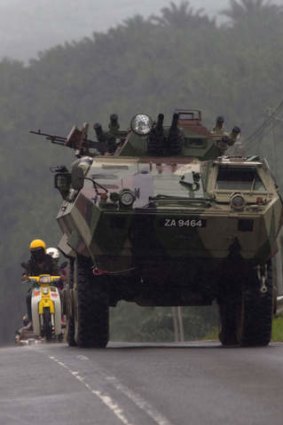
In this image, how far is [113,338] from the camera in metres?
79.2

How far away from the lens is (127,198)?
744 inches

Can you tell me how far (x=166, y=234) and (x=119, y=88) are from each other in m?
125

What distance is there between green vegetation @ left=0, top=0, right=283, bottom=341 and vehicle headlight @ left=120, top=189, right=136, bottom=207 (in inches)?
2990

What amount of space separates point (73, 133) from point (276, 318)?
10.1 metres

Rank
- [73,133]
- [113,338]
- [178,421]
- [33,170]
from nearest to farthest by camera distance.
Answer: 1. [178,421]
2. [73,133]
3. [113,338]
4. [33,170]

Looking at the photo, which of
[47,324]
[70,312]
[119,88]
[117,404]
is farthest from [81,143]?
[119,88]

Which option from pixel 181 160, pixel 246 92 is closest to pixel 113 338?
pixel 246 92

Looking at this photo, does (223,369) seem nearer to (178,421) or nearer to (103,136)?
(178,421)

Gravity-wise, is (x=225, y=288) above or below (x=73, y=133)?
below

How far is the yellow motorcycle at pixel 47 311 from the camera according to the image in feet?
84.3

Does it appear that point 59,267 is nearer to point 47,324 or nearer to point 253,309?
point 47,324

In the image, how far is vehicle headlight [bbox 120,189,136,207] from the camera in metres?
18.9

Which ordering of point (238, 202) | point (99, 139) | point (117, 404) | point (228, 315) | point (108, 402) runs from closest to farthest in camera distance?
point (117, 404) → point (108, 402) → point (238, 202) → point (228, 315) → point (99, 139)

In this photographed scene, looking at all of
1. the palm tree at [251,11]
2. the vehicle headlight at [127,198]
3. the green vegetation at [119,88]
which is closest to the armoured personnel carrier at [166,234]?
the vehicle headlight at [127,198]
